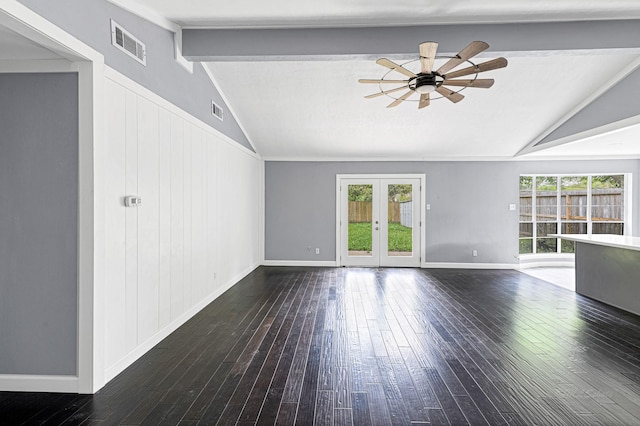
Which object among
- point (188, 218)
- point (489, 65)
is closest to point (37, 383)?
point (188, 218)

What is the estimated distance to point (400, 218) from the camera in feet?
25.9

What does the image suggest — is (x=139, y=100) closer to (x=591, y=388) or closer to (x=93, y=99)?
(x=93, y=99)

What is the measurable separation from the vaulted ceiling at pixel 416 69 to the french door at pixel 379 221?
72 cm

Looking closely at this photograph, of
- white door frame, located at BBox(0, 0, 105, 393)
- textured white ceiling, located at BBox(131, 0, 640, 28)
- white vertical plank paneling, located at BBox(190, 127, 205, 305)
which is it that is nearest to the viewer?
white door frame, located at BBox(0, 0, 105, 393)

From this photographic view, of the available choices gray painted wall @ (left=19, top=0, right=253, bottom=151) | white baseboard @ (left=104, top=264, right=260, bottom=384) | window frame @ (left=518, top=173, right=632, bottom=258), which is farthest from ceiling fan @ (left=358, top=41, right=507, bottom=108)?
window frame @ (left=518, top=173, right=632, bottom=258)

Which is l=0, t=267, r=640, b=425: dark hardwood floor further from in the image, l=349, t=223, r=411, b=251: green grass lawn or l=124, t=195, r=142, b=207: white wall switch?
l=349, t=223, r=411, b=251: green grass lawn

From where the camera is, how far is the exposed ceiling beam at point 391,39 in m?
3.49

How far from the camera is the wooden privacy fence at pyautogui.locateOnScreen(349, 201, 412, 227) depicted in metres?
7.90

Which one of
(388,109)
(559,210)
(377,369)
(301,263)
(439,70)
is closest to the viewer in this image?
(377,369)

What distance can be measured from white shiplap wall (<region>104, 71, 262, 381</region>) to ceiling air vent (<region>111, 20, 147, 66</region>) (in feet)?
0.90

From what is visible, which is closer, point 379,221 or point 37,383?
point 37,383

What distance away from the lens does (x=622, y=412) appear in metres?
2.31

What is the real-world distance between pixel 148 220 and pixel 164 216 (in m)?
0.32

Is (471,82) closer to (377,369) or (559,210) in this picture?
(377,369)
